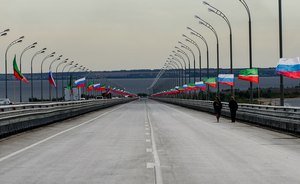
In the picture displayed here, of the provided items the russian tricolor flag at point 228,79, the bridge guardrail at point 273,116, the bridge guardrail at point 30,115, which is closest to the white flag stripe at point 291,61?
the bridge guardrail at point 273,116

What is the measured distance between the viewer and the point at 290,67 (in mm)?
28609

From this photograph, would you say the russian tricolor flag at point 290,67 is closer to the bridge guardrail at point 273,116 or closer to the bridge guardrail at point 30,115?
the bridge guardrail at point 273,116

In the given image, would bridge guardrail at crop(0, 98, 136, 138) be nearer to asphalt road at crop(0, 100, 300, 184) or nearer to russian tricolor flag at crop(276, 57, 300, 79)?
asphalt road at crop(0, 100, 300, 184)

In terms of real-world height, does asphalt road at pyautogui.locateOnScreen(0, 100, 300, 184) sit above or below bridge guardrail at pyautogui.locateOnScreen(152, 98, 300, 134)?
below

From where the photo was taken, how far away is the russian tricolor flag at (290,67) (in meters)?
28.3

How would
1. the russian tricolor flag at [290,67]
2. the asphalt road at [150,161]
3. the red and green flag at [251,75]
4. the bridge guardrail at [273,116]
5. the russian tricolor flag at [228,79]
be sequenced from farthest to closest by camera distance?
the russian tricolor flag at [228,79], the red and green flag at [251,75], the russian tricolor flag at [290,67], the bridge guardrail at [273,116], the asphalt road at [150,161]

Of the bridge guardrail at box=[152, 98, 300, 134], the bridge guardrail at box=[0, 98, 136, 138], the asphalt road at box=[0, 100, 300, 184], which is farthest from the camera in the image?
the bridge guardrail at box=[152, 98, 300, 134]

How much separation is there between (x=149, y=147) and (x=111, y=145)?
149 cm

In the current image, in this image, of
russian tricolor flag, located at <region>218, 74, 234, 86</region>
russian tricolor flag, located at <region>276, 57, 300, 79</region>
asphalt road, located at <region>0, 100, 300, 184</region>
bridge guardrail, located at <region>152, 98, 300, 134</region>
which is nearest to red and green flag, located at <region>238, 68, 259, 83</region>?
bridge guardrail, located at <region>152, 98, 300, 134</region>

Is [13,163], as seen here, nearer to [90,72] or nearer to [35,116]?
[35,116]

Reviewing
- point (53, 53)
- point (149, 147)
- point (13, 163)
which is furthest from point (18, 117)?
point (53, 53)

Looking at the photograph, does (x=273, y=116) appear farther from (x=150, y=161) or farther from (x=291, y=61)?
(x=150, y=161)

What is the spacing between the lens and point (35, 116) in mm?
30641

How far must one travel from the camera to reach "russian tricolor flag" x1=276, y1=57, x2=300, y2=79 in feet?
92.8
